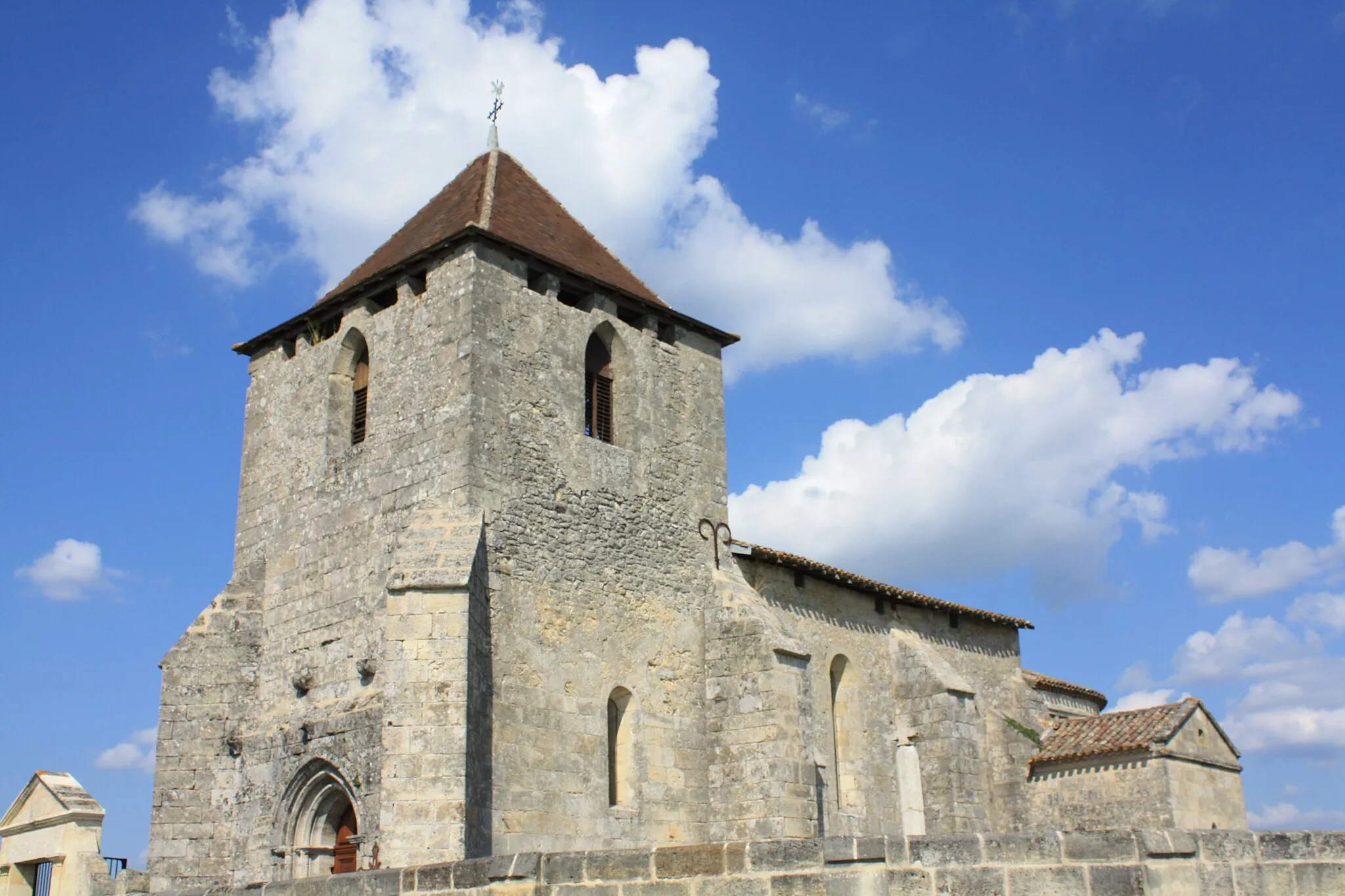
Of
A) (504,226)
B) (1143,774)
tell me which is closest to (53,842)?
(504,226)

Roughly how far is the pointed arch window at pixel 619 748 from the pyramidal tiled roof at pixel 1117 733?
8089mm

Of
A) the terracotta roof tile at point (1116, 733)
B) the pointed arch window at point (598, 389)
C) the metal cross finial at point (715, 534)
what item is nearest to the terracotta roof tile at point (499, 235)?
the pointed arch window at point (598, 389)

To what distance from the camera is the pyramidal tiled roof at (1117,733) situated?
60.2 feet

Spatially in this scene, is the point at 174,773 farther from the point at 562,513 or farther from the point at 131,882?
the point at 562,513

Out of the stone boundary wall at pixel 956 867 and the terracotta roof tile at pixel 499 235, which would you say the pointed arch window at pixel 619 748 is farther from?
the stone boundary wall at pixel 956 867

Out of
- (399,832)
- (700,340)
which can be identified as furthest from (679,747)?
A: (700,340)

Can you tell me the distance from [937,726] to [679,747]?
492 cm

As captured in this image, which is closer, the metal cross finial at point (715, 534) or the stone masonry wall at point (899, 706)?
the metal cross finial at point (715, 534)

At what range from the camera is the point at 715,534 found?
1678 centimetres

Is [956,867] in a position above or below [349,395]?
below

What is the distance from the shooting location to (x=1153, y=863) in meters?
6.62

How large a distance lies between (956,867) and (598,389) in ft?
33.6

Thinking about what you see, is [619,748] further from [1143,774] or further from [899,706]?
[1143,774]

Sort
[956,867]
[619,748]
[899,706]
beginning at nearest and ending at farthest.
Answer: [956,867], [619,748], [899,706]
